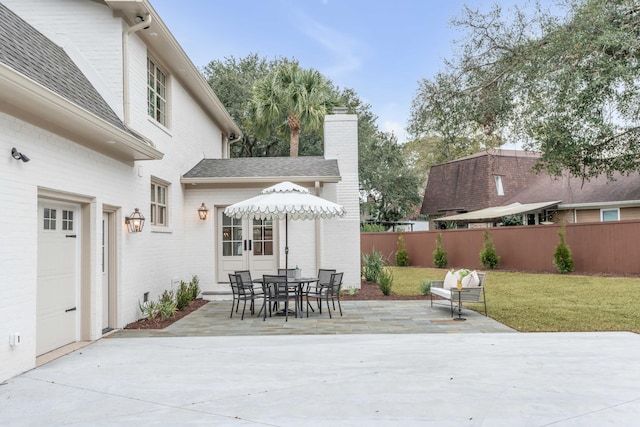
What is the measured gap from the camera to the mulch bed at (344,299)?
28.4ft

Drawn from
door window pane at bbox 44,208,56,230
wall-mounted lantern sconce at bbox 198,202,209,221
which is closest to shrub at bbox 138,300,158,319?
door window pane at bbox 44,208,56,230

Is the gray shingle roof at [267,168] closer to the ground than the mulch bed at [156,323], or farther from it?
farther from it

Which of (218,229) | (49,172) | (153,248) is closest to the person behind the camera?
(49,172)

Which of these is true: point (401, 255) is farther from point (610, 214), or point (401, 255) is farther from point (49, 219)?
point (49, 219)

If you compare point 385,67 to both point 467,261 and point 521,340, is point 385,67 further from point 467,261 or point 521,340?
point 521,340

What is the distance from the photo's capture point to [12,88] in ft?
15.6

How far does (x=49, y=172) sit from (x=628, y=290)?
13165 mm

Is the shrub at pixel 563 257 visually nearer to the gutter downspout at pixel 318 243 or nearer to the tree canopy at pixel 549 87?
the tree canopy at pixel 549 87

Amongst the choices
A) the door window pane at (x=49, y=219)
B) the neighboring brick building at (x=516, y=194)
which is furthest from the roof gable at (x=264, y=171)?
the neighboring brick building at (x=516, y=194)

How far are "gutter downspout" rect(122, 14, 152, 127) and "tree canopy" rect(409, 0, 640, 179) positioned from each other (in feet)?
24.7

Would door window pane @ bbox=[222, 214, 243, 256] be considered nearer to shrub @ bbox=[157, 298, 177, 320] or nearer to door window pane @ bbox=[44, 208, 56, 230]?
shrub @ bbox=[157, 298, 177, 320]

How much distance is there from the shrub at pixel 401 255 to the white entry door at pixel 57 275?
61.9 ft

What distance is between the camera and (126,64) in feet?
28.7

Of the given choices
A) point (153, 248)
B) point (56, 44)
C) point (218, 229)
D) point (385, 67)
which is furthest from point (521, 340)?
point (385, 67)
